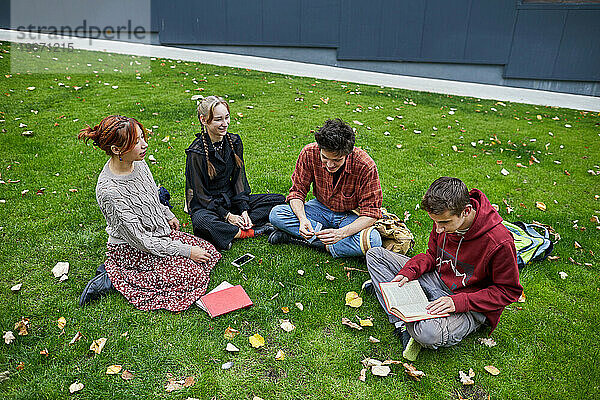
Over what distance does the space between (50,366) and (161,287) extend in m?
0.89

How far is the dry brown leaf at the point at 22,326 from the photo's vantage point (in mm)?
2941

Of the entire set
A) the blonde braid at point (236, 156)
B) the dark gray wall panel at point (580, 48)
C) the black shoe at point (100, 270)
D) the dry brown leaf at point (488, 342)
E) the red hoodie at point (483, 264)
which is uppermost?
the dark gray wall panel at point (580, 48)

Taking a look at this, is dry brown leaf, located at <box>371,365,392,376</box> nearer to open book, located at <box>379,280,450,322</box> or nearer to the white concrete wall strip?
open book, located at <box>379,280,450,322</box>

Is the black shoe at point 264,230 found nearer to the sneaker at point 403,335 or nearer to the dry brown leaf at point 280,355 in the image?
the dry brown leaf at point 280,355

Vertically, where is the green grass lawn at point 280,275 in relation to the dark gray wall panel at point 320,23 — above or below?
below


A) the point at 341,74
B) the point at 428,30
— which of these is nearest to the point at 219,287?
the point at 341,74

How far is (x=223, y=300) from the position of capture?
3.29 meters

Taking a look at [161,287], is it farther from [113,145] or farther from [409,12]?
[409,12]

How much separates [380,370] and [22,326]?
100 inches

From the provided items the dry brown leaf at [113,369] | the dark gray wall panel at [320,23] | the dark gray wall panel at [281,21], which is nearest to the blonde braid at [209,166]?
the dry brown leaf at [113,369]

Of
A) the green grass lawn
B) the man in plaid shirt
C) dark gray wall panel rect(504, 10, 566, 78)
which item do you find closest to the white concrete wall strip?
dark gray wall panel rect(504, 10, 566, 78)

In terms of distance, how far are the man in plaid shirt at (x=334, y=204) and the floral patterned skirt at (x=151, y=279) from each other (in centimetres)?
99

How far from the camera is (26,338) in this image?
9.53ft

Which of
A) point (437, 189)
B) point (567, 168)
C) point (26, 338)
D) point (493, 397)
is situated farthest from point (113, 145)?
point (567, 168)
